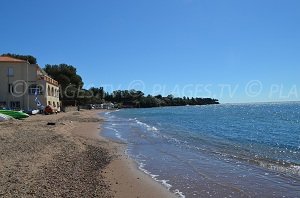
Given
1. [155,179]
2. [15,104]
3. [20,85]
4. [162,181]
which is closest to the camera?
[162,181]

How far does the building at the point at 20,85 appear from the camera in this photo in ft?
208

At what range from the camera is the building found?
6325 cm

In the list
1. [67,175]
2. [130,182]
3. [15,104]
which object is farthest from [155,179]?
[15,104]

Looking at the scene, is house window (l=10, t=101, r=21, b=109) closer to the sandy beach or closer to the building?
the building

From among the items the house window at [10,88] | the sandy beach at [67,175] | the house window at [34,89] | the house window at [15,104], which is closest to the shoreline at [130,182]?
the sandy beach at [67,175]

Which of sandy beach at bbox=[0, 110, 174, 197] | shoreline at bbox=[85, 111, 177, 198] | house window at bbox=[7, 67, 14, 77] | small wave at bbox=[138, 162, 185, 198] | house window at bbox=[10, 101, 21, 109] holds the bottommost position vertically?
small wave at bbox=[138, 162, 185, 198]

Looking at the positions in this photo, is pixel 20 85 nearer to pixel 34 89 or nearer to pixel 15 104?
pixel 34 89

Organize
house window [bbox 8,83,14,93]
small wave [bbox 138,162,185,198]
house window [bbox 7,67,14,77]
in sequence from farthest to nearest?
house window [bbox 8,83,14,93] < house window [bbox 7,67,14,77] < small wave [bbox 138,162,185,198]

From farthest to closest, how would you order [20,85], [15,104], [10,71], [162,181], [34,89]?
[34,89] < [20,85] < [15,104] < [10,71] < [162,181]

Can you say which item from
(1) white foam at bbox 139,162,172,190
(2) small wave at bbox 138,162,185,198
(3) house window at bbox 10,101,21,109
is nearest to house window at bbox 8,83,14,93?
(3) house window at bbox 10,101,21,109

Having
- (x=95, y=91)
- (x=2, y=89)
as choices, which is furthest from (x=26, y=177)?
(x=95, y=91)

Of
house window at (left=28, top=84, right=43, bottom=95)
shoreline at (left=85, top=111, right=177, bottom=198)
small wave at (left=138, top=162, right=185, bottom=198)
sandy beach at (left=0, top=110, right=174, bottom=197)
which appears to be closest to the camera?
sandy beach at (left=0, top=110, right=174, bottom=197)

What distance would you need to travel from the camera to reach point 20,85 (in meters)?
64.3

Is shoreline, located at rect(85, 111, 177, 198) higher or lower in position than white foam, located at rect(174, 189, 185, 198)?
higher
